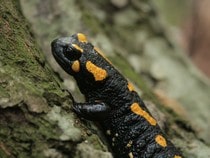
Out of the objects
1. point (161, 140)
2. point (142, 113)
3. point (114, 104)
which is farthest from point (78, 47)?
point (161, 140)

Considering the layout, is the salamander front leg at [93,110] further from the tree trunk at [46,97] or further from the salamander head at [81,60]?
the salamander head at [81,60]

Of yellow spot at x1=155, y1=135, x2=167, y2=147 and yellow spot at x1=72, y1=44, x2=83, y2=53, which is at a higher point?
yellow spot at x1=72, y1=44, x2=83, y2=53

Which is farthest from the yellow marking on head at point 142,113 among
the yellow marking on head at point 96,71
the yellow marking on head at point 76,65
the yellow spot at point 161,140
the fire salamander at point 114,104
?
the yellow marking on head at point 76,65

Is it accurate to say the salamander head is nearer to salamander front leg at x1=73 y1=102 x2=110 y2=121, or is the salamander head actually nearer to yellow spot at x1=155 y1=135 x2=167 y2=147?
salamander front leg at x1=73 y1=102 x2=110 y2=121

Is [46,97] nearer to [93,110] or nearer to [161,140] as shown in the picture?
[93,110]

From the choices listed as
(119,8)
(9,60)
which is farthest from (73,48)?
(119,8)

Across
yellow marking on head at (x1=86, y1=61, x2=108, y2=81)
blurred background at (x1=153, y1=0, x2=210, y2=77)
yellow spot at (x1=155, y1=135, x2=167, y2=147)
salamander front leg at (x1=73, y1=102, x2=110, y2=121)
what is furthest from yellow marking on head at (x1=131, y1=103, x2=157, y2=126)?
blurred background at (x1=153, y1=0, x2=210, y2=77)

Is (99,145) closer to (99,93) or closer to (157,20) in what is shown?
(99,93)
